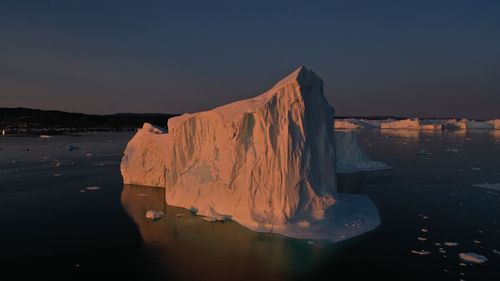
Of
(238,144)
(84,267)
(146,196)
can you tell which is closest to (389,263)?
(238,144)

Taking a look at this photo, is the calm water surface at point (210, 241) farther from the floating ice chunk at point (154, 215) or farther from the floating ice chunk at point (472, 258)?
the floating ice chunk at point (154, 215)

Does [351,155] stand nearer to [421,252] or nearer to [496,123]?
[421,252]

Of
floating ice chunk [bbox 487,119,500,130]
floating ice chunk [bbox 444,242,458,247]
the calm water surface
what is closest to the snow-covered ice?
the calm water surface


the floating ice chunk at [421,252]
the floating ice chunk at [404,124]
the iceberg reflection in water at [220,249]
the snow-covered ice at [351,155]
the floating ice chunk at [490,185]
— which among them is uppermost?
the floating ice chunk at [404,124]

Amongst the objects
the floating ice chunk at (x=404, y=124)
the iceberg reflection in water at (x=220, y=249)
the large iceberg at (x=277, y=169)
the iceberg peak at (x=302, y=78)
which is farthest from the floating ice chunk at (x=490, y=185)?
the floating ice chunk at (x=404, y=124)

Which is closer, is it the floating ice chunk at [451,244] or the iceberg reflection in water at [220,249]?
the iceberg reflection in water at [220,249]

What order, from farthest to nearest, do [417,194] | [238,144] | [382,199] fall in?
1. [417,194]
2. [382,199]
3. [238,144]

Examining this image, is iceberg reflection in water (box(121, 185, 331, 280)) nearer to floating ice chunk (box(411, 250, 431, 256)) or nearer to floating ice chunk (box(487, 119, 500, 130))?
floating ice chunk (box(411, 250, 431, 256))

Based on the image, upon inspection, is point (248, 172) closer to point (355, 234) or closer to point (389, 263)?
point (355, 234)
